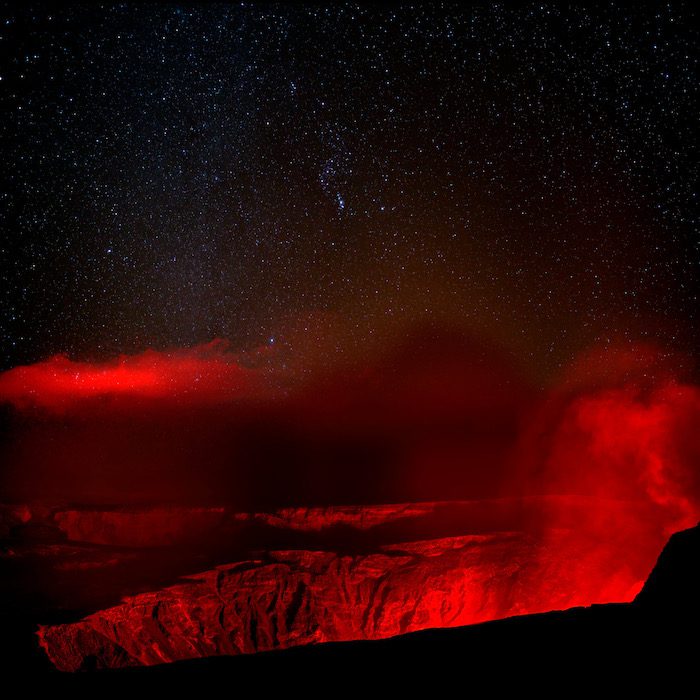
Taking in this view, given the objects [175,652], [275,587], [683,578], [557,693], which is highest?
[683,578]

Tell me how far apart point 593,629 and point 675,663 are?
1488 mm

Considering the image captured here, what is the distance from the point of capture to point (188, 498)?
113ft

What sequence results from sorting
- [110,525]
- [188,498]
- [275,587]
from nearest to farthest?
1. [275,587]
2. [110,525]
3. [188,498]

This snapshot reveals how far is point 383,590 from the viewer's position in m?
26.4

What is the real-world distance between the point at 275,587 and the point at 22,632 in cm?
1104

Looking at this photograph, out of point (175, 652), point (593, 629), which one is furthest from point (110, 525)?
point (593, 629)

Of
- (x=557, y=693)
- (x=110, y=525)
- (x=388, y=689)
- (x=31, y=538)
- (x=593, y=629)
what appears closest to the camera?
(x=557, y=693)

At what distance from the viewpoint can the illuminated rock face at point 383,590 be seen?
2431 cm

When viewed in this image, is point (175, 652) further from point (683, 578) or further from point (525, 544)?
point (683, 578)

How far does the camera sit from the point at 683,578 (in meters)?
7.35

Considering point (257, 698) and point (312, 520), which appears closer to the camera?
point (257, 698)

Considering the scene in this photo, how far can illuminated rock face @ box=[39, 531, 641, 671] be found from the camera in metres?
24.3

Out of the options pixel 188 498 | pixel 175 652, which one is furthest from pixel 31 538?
pixel 175 652

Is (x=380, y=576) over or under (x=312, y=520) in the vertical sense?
under
